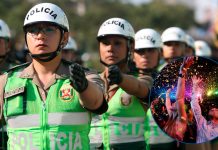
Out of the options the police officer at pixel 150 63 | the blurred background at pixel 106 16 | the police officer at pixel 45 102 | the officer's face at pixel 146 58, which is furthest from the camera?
the blurred background at pixel 106 16

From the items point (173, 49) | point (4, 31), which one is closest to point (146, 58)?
point (4, 31)

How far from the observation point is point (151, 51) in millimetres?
9203

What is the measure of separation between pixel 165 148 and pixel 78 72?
12.0 feet

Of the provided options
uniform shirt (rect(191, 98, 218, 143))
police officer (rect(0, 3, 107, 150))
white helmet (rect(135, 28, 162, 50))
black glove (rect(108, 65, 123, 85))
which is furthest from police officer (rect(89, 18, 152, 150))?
white helmet (rect(135, 28, 162, 50))

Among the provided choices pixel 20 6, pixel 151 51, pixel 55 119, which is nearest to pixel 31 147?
pixel 55 119

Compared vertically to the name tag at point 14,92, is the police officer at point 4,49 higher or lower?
higher

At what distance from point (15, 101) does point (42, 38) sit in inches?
20.9

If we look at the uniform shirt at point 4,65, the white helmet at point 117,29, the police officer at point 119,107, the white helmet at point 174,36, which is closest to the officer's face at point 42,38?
the police officer at point 119,107

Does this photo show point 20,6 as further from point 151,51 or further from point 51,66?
point 51,66

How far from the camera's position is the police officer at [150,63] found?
317 inches

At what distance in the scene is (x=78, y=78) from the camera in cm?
469

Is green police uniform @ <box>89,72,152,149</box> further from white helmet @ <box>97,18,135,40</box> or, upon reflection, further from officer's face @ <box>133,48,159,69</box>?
officer's face @ <box>133,48,159,69</box>

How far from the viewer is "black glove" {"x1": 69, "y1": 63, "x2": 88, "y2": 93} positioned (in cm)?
468

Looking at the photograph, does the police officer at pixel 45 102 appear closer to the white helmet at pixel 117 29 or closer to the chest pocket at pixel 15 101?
the chest pocket at pixel 15 101
